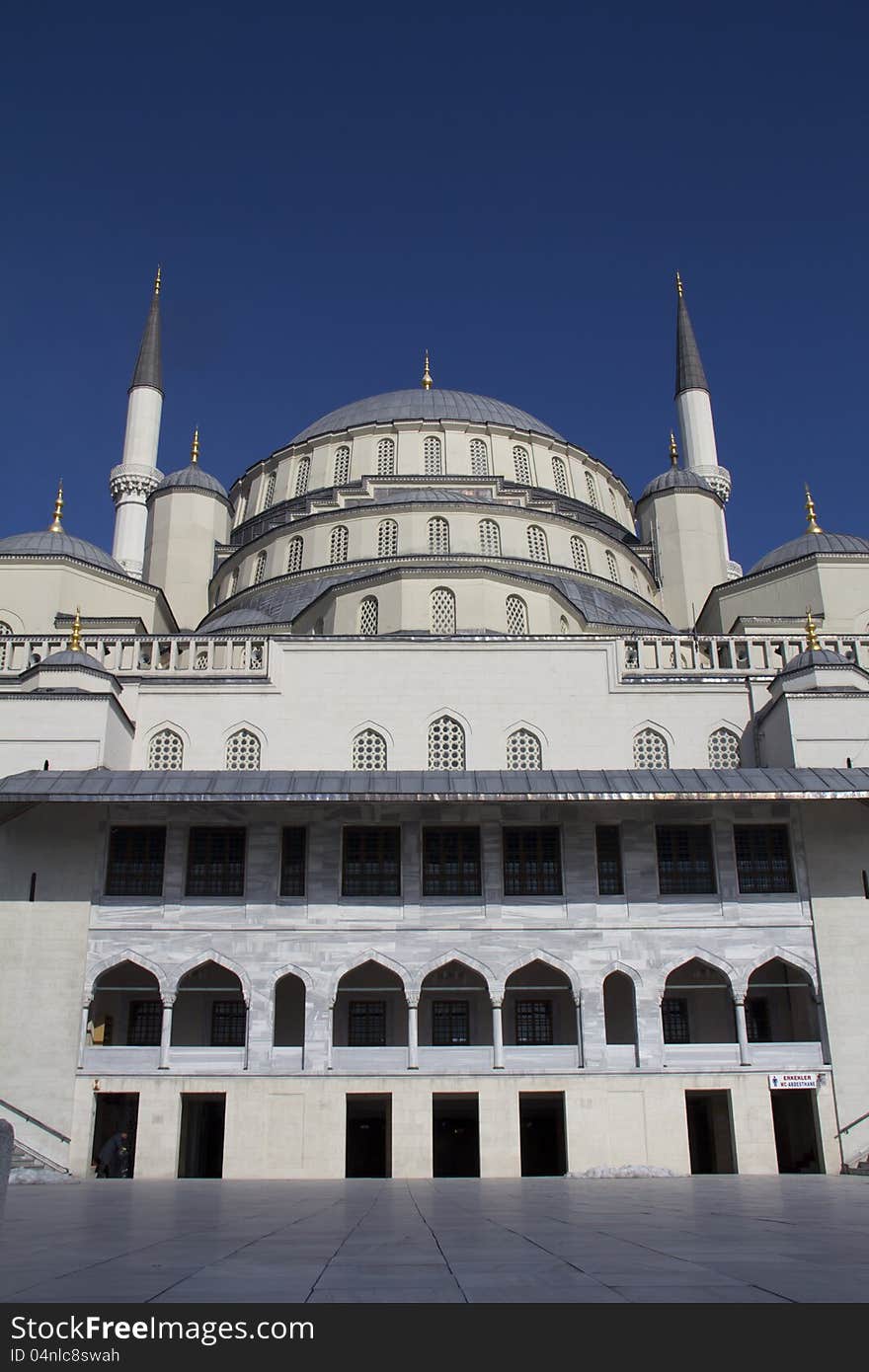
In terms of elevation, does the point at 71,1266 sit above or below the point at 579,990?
below

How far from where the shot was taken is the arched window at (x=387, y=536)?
33.8 meters

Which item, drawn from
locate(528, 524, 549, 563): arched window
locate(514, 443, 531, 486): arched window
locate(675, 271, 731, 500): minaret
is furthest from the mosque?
locate(675, 271, 731, 500): minaret

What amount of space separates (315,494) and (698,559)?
12.7m

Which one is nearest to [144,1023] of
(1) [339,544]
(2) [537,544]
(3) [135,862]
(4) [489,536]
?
(3) [135,862]

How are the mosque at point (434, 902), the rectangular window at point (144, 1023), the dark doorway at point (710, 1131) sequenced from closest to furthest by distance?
1. the mosque at point (434, 902)
2. the dark doorway at point (710, 1131)
3. the rectangular window at point (144, 1023)

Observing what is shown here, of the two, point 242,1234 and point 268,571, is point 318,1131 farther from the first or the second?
point 268,571

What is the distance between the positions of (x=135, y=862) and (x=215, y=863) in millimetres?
1451

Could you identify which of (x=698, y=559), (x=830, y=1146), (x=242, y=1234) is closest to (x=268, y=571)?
(x=698, y=559)

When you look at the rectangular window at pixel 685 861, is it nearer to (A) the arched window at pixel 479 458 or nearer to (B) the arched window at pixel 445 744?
(B) the arched window at pixel 445 744

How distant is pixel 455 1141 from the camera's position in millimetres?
23406

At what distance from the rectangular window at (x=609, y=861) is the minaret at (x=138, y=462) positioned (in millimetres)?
25242

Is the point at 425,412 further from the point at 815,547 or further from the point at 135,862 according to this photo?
the point at 135,862

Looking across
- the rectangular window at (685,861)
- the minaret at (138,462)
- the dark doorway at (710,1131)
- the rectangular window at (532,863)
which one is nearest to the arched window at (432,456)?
the minaret at (138,462)

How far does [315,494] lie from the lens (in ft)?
121
